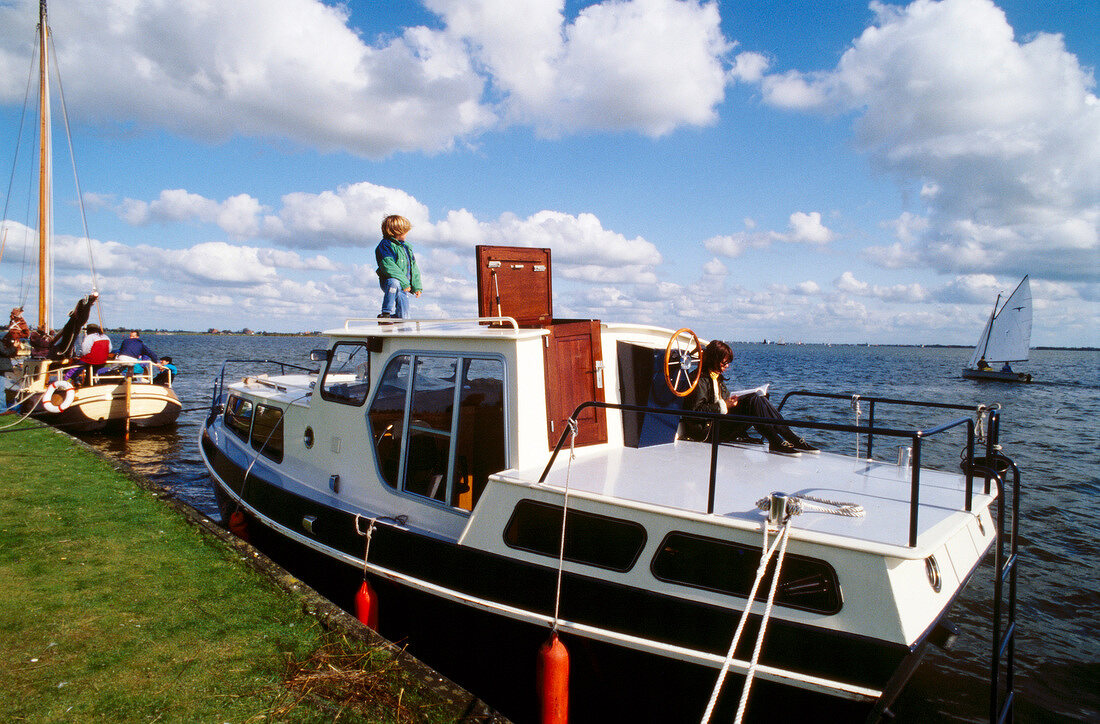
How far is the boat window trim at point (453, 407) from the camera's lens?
4.94 meters

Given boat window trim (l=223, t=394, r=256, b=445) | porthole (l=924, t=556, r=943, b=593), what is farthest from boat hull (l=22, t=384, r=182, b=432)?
porthole (l=924, t=556, r=943, b=593)

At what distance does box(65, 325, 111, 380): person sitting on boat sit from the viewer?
16.7 metres

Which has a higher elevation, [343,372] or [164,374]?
[343,372]

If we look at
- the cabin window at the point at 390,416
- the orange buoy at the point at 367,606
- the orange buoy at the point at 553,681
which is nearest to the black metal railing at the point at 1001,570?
the orange buoy at the point at 553,681

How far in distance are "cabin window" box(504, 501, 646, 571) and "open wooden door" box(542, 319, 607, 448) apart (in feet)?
2.74

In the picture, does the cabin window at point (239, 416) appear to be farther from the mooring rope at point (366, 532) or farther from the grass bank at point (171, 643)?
Answer: the mooring rope at point (366, 532)

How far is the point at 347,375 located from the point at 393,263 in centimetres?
164

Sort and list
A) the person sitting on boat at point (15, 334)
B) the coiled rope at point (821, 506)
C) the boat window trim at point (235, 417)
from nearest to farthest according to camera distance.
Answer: the coiled rope at point (821, 506)
the boat window trim at point (235, 417)
the person sitting on boat at point (15, 334)

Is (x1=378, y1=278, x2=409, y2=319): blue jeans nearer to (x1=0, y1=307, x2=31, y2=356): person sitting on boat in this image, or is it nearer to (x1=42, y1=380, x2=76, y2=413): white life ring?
(x1=42, y1=380, x2=76, y2=413): white life ring

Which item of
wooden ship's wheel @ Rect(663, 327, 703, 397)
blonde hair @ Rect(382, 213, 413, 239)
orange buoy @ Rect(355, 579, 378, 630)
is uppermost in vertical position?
blonde hair @ Rect(382, 213, 413, 239)

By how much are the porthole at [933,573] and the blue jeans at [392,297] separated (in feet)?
19.4

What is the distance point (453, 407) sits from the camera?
521cm

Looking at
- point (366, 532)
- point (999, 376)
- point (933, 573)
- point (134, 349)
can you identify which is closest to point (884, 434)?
point (933, 573)

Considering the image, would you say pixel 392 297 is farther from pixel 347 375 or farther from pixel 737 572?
pixel 737 572
